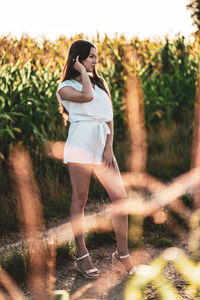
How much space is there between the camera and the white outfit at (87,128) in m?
3.24

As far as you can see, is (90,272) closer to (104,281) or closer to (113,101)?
(104,281)

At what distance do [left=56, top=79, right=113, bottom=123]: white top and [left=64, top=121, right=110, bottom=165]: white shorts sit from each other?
49 mm

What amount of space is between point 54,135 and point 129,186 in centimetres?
148

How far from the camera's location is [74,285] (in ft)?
10.7

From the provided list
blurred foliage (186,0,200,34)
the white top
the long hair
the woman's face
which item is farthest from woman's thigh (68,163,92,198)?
blurred foliage (186,0,200,34)

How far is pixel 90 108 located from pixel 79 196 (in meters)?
0.75

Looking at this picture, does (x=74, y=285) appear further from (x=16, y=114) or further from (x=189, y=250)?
(x=16, y=114)

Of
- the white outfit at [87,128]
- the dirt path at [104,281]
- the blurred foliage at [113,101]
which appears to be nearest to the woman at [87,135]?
the white outfit at [87,128]

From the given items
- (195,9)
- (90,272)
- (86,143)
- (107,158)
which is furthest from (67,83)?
(195,9)

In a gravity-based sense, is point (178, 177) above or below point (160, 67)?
below

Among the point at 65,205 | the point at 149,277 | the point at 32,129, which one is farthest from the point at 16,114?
the point at 149,277

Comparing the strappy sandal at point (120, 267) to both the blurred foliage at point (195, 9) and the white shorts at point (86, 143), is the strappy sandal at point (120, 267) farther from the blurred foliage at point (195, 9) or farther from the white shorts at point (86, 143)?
the blurred foliage at point (195, 9)

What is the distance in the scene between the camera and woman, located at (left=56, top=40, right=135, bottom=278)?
3.23 metres

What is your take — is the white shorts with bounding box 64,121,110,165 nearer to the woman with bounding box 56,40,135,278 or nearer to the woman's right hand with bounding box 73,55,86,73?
the woman with bounding box 56,40,135,278
